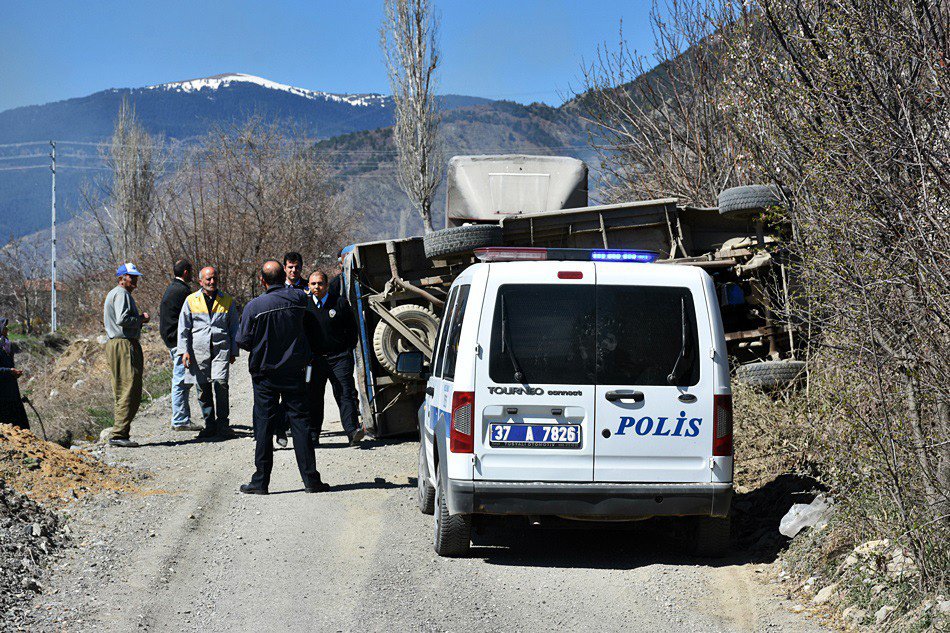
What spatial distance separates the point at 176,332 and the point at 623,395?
7612 millimetres

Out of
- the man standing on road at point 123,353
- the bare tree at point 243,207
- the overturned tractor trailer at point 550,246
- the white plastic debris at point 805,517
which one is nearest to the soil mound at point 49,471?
the man standing on road at point 123,353

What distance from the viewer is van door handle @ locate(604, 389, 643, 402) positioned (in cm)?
642

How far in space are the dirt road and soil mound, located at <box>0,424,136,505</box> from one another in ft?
1.22

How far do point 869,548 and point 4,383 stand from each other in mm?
8918

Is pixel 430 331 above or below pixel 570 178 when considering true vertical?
below

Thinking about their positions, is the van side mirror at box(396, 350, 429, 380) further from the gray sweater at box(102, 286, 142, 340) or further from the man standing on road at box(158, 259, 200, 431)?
the man standing on road at box(158, 259, 200, 431)

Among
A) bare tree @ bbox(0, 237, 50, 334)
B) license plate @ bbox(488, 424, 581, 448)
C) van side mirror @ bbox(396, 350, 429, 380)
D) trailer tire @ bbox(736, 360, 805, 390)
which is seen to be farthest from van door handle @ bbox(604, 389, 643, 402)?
bare tree @ bbox(0, 237, 50, 334)

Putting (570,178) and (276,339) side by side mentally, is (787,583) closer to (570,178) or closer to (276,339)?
(276,339)

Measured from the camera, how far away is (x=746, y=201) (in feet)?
35.2

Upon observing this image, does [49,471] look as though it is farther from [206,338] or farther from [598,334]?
[598,334]

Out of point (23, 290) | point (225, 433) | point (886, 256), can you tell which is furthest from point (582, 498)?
point (23, 290)

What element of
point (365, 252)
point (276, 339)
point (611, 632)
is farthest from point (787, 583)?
point (365, 252)

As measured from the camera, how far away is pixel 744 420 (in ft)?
31.0

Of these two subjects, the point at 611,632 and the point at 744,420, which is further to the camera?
the point at 744,420
